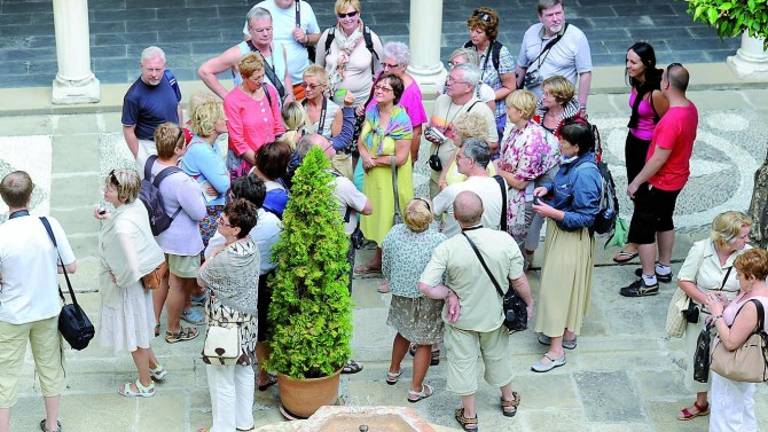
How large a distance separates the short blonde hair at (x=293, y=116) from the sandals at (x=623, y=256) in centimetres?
295

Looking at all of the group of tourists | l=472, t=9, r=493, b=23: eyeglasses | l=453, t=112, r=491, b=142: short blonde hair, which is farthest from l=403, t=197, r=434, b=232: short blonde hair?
l=472, t=9, r=493, b=23: eyeglasses

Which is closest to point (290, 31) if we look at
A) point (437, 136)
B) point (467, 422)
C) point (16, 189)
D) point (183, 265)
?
point (437, 136)

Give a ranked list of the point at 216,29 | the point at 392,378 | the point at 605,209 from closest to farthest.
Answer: the point at 605,209, the point at 392,378, the point at 216,29

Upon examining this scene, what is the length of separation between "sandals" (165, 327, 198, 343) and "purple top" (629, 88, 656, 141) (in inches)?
154

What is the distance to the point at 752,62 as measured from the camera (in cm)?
1527

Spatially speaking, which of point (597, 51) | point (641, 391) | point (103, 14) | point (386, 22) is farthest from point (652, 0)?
point (641, 391)

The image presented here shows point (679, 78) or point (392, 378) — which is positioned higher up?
point (679, 78)

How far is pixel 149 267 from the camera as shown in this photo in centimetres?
910

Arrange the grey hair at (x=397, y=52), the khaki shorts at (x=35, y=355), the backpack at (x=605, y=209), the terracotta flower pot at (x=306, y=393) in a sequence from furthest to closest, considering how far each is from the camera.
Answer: the grey hair at (x=397, y=52) < the backpack at (x=605, y=209) < the terracotta flower pot at (x=306, y=393) < the khaki shorts at (x=35, y=355)

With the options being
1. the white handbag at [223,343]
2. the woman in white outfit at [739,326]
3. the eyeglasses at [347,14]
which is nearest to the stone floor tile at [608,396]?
the woman in white outfit at [739,326]

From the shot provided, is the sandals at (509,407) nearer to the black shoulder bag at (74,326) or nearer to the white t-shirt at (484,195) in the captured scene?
the white t-shirt at (484,195)

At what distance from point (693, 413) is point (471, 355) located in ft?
5.37

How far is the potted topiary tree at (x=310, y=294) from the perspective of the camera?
8.79m

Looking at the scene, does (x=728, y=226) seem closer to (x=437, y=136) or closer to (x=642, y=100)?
(x=642, y=100)
